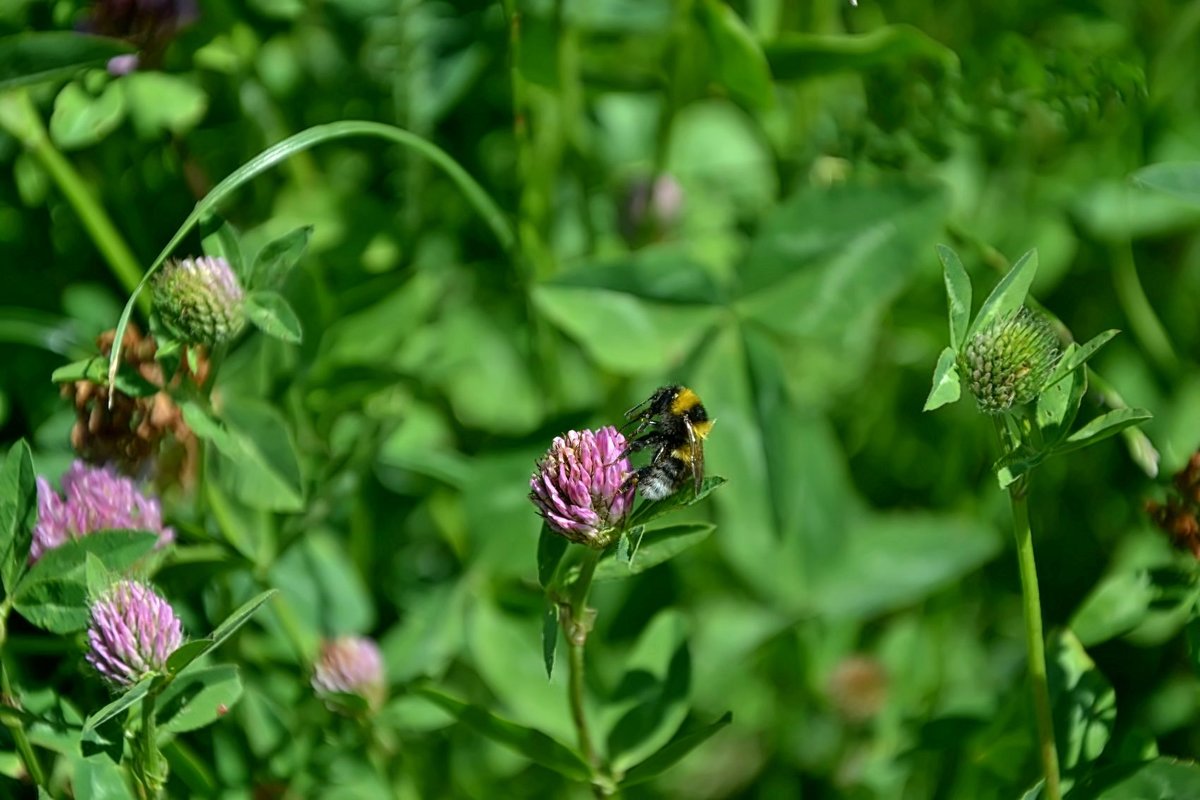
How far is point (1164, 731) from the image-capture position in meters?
1.94

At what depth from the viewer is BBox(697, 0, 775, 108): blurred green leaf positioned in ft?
6.05

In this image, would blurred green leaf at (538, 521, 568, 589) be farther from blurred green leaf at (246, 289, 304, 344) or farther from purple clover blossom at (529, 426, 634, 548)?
blurred green leaf at (246, 289, 304, 344)

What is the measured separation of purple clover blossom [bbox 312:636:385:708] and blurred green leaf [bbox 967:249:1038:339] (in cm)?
80

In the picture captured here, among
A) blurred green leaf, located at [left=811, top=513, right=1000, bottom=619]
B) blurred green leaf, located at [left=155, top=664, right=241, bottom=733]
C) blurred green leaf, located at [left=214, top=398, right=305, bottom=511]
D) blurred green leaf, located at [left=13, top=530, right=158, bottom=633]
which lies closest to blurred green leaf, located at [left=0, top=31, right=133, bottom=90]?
blurred green leaf, located at [left=214, top=398, right=305, bottom=511]

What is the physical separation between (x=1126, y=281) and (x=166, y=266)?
1.61 m

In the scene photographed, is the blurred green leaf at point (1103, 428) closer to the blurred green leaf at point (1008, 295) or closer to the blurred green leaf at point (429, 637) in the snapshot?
the blurred green leaf at point (1008, 295)

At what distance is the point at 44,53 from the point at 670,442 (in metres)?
0.86

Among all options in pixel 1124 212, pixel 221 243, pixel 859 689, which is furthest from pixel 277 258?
pixel 1124 212

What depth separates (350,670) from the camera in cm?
163

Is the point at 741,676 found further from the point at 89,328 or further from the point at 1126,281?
the point at 89,328

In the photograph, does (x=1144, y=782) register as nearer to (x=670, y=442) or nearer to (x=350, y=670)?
(x=670, y=442)

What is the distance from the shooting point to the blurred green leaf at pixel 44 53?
1539mm

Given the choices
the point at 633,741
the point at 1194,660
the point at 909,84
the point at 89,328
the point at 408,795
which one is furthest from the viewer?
the point at 909,84

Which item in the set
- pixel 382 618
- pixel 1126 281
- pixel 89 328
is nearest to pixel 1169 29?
pixel 1126 281
